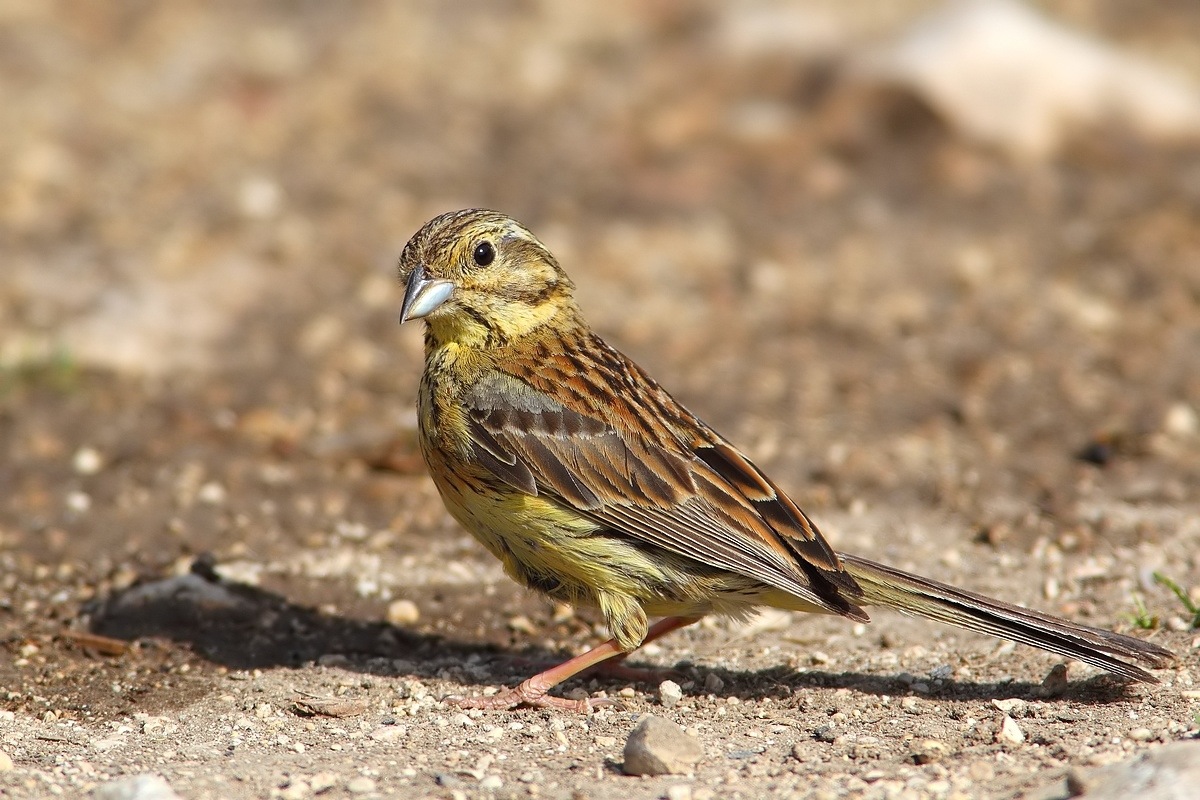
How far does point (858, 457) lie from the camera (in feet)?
25.1

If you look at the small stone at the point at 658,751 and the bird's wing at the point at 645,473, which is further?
the bird's wing at the point at 645,473

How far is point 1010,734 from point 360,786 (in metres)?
2.05

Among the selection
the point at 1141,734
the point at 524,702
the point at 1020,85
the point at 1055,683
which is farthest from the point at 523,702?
the point at 1020,85

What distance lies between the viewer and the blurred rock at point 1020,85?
10.7 m

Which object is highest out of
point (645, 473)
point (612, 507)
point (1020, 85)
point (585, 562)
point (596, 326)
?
point (1020, 85)

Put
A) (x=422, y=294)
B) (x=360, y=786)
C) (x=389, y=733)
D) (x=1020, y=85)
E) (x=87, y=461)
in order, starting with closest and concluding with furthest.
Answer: (x=360, y=786) < (x=389, y=733) < (x=422, y=294) < (x=87, y=461) < (x=1020, y=85)

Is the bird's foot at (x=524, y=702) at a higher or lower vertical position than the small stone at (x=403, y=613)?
lower

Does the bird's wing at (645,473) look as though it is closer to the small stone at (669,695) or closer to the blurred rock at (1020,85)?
the small stone at (669,695)

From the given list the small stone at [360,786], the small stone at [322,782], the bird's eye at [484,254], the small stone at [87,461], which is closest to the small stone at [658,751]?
the small stone at [360,786]

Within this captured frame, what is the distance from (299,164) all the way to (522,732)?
638 cm

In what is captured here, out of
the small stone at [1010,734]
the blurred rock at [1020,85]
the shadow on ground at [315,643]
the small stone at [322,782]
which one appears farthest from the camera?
the blurred rock at [1020,85]

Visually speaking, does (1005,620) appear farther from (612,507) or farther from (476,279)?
(476,279)

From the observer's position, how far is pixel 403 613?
623 cm

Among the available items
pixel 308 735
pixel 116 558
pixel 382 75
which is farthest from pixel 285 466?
pixel 382 75
